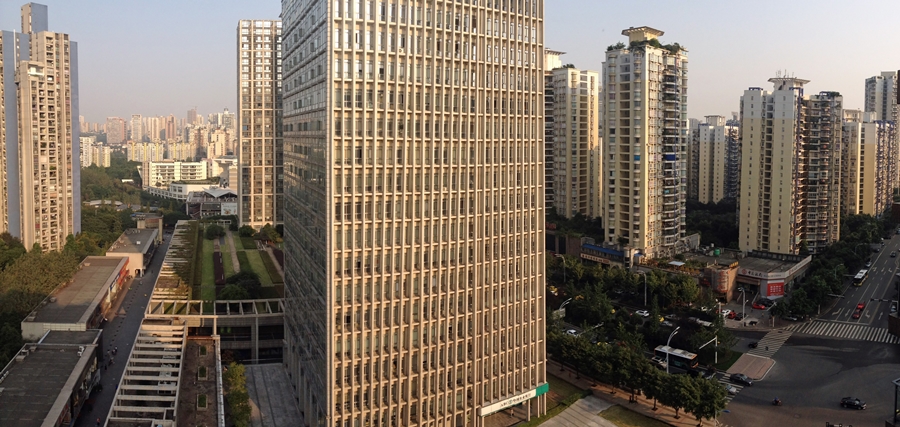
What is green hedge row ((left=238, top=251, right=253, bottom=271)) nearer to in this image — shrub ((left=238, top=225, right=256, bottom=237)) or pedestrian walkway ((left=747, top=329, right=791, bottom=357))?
shrub ((left=238, top=225, right=256, bottom=237))

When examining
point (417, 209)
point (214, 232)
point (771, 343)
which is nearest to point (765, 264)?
point (771, 343)

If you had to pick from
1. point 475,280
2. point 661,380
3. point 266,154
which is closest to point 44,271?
point 266,154

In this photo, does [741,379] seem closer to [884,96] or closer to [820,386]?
[820,386]

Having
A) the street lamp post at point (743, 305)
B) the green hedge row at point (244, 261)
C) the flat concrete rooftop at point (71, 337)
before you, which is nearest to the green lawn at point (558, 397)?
the street lamp post at point (743, 305)

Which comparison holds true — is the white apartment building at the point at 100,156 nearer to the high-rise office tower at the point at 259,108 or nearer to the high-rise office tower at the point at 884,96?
the high-rise office tower at the point at 259,108

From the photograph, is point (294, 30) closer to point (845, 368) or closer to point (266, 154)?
point (845, 368)

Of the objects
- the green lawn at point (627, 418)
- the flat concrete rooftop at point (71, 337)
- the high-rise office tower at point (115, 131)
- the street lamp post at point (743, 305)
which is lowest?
the green lawn at point (627, 418)
